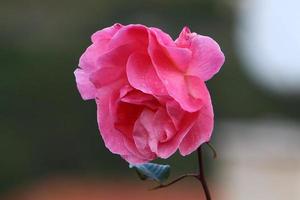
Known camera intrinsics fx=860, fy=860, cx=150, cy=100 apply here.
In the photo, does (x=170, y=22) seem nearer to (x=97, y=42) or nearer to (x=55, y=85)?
(x=55, y=85)

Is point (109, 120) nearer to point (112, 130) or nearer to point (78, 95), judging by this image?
point (112, 130)

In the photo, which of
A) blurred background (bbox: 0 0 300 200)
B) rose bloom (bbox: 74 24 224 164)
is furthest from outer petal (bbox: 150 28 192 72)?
blurred background (bbox: 0 0 300 200)

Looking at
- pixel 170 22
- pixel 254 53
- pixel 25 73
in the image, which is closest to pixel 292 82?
pixel 254 53

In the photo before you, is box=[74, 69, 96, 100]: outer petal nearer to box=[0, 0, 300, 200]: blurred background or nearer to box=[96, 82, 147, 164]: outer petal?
box=[96, 82, 147, 164]: outer petal

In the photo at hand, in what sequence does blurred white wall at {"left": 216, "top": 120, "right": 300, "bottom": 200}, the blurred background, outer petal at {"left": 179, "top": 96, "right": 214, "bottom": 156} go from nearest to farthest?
outer petal at {"left": 179, "top": 96, "right": 214, "bottom": 156} < blurred white wall at {"left": 216, "top": 120, "right": 300, "bottom": 200} < the blurred background

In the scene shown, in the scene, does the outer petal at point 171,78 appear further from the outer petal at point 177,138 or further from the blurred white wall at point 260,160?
the blurred white wall at point 260,160
